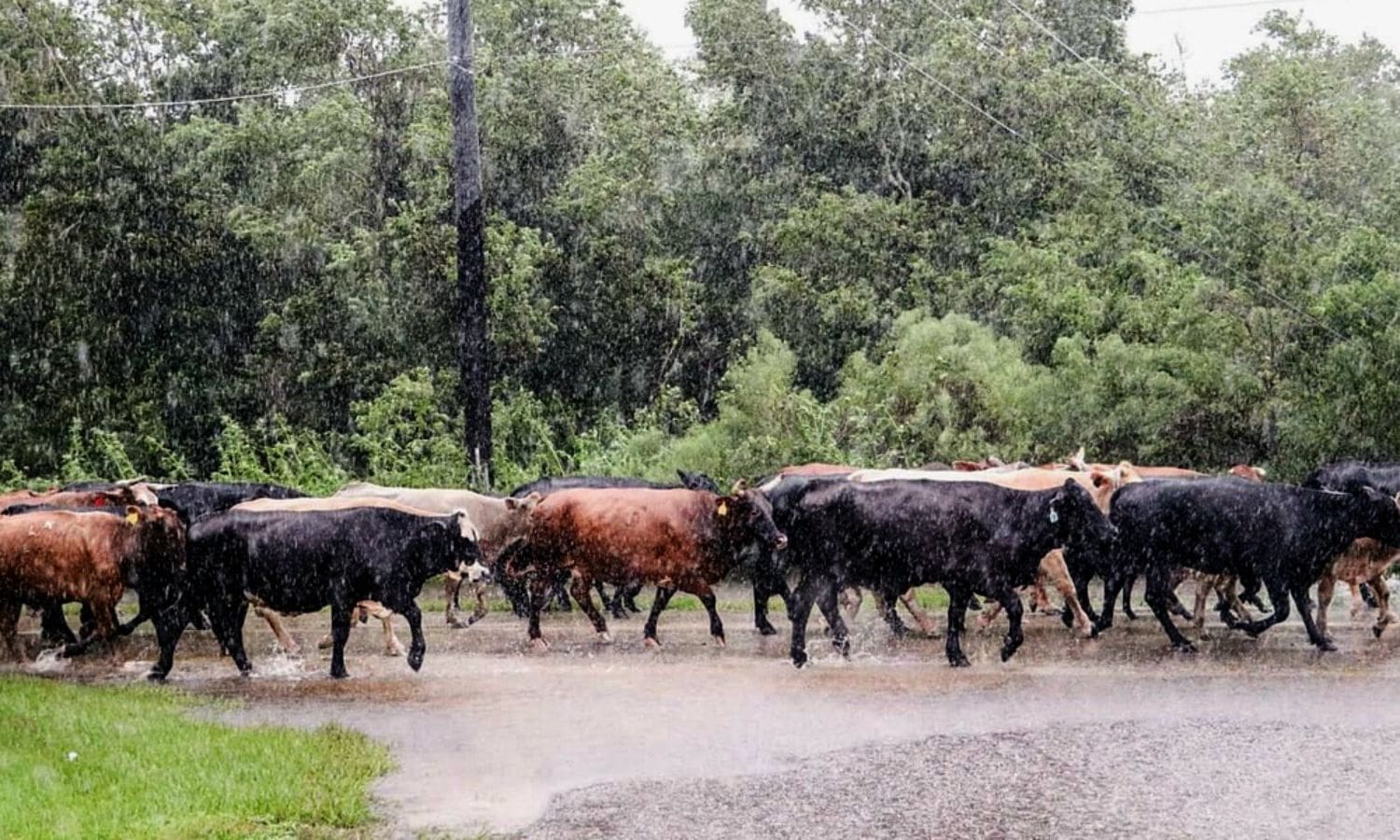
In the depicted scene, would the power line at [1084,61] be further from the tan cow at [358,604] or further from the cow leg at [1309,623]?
the tan cow at [358,604]

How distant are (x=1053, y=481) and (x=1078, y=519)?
173 cm

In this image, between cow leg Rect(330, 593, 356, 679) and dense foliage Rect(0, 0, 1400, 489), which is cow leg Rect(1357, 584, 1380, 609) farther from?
cow leg Rect(330, 593, 356, 679)

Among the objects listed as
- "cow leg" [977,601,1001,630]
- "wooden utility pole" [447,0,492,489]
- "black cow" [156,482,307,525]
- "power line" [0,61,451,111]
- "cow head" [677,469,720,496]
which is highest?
"power line" [0,61,451,111]

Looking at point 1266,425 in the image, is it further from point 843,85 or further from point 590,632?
point 843,85

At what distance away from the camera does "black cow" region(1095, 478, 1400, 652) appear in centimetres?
1558

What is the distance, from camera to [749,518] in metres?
16.2

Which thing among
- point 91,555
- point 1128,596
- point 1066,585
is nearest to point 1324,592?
point 1128,596

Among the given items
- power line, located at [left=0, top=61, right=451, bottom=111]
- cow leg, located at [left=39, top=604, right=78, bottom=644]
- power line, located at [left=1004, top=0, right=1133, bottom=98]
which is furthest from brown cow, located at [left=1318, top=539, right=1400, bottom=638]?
power line, located at [left=0, top=61, right=451, bottom=111]

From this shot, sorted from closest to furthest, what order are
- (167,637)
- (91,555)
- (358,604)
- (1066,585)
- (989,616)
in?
(167,637) → (358,604) → (91,555) → (1066,585) → (989,616)

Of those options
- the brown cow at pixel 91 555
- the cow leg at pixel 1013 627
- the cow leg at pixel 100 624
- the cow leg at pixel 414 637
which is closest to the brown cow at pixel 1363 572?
the cow leg at pixel 1013 627

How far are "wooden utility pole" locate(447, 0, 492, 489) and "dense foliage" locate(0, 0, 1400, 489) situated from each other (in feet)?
12.8

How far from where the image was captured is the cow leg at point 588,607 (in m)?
16.7

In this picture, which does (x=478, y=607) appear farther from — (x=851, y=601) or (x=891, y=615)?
(x=891, y=615)

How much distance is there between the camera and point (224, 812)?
958cm
